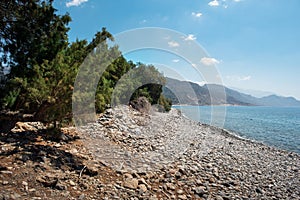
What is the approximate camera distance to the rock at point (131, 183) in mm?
5441

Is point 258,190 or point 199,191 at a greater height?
point 199,191

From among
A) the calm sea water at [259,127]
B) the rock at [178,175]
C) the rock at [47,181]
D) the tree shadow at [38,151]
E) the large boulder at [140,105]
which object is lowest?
the calm sea water at [259,127]

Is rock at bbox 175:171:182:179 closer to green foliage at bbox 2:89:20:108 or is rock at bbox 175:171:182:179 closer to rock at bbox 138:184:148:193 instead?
rock at bbox 138:184:148:193

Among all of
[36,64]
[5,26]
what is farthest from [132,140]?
[5,26]

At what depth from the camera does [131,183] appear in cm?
557

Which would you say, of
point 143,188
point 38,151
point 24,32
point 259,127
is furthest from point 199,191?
point 259,127

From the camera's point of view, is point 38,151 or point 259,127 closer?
point 38,151

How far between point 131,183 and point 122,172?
0.63 meters

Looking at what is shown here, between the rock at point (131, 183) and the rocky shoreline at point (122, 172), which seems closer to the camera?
the rocky shoreline at point (122, 172)

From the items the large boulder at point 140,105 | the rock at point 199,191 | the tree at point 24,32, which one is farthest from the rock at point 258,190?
the large boulder at point 140,105

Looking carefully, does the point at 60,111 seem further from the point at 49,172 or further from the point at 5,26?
the point at 5,26

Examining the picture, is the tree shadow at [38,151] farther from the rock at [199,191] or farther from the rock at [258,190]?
the rock at [258,190]

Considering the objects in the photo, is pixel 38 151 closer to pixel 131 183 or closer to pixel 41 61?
pixel 41 61

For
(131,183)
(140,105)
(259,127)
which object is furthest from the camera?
(259,127)
